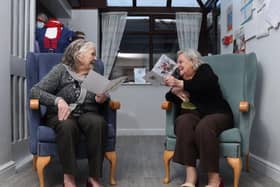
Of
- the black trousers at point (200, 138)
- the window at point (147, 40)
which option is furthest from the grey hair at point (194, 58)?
the window at point (147, 40)

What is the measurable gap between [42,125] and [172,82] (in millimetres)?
900

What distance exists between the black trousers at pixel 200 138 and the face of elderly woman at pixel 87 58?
2.29ft

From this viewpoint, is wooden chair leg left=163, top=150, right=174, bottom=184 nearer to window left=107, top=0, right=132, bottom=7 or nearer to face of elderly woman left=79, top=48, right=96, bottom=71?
face of elderly woman left=79, top=48, right=96, bottom=71

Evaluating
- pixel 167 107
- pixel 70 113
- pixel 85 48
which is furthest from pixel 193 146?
pixel 85 48

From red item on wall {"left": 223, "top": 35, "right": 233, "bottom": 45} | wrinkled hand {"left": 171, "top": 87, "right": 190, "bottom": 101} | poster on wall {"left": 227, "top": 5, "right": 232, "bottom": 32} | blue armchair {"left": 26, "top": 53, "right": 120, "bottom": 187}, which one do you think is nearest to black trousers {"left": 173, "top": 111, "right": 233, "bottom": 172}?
wrinkled hand {"left": 171, "top": 87, "right": 190, "bottom": 101}

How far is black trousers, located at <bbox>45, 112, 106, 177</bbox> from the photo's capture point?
2021mm

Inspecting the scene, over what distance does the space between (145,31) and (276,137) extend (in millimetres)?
3708

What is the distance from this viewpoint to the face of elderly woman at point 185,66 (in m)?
2.36

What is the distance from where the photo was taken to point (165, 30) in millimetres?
5789

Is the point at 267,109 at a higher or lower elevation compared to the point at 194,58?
lower

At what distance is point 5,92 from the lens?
252 centimetres

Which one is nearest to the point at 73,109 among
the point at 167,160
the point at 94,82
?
the point at 94,82

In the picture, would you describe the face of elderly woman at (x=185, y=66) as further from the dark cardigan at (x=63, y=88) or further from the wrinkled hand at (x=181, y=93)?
the dark cardigan at (x=63, y=88)

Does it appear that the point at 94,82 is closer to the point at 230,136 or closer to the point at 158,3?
the point at 230,136
